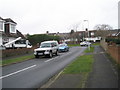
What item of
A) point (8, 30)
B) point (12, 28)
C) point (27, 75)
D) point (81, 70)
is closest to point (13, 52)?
point (8, 30)

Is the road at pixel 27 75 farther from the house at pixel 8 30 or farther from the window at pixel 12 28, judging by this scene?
the window at pixel 12 28

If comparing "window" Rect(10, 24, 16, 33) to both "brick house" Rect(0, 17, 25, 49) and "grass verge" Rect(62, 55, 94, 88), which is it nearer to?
"brick house" Rect(0, 17, 25, 49)

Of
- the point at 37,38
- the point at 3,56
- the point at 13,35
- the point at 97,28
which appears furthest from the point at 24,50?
the point at 97,28

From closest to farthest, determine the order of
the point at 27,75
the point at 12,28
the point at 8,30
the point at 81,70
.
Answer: the point at 27,75, the point at 81,70, the point at 8,30, the point at 12,28

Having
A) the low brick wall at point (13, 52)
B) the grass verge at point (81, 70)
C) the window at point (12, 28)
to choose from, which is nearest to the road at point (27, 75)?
the grass verge at point (81, 70)

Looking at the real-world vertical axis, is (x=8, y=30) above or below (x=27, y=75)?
above

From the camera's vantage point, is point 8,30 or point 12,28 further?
point 12,28

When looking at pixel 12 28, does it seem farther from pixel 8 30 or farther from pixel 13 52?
pixel 13 52

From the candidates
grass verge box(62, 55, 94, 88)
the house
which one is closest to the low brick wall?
the house

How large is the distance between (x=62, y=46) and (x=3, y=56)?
14301mm

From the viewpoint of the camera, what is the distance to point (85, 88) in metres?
7.11

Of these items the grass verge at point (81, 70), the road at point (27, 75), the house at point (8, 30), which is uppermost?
the house at point (8, 30)

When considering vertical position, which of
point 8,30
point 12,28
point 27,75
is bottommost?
point 27,75

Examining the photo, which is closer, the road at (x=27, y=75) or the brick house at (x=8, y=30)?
the road at (x=27, y=75)
